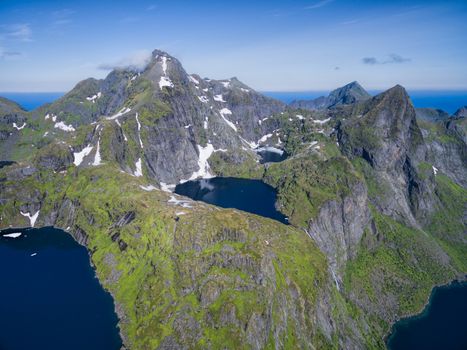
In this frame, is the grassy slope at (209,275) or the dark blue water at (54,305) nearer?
the dark blue water at (54,305)

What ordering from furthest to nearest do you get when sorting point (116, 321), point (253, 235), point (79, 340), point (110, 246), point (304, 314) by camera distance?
point (110, 246) → point (253, 235) → point (304, 314) → point (116, 321) → point (79, 340)

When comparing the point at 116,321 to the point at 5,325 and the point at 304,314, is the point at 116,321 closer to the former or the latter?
the point at 5,325

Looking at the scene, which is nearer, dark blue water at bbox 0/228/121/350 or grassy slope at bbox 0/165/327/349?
dark blue water at bbox 0/228/121/350

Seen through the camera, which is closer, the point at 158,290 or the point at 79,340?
the point at 79,340

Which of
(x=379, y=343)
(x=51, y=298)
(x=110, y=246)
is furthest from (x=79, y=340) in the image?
(x=379, y=343)

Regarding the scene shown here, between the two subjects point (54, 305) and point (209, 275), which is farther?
point (209, 275)

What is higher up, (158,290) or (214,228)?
(214,228)

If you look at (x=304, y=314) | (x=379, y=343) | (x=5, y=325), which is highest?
(x=5, y=325)

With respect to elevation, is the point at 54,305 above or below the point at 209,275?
below
